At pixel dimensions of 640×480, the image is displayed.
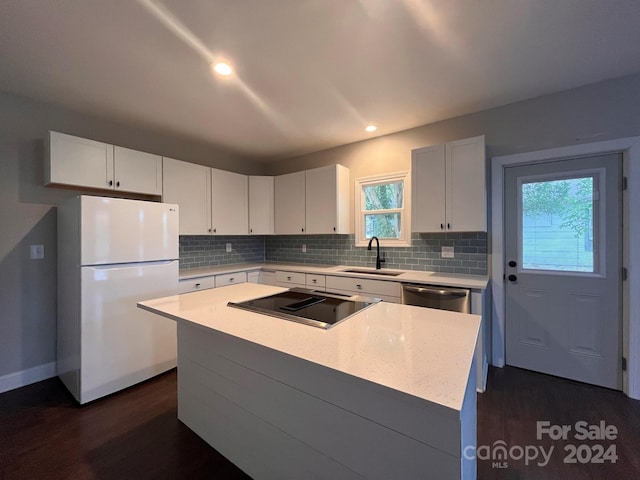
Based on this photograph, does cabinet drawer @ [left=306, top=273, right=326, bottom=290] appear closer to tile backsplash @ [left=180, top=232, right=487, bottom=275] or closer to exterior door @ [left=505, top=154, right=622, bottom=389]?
tile backsplash @ [left=180, top=232, right=487, bottom=275]

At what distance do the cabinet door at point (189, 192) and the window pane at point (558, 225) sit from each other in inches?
136

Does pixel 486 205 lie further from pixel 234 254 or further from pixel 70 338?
pixel 70 338

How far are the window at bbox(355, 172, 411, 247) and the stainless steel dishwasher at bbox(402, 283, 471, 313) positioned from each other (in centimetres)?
79

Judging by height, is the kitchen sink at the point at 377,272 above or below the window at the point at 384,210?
below

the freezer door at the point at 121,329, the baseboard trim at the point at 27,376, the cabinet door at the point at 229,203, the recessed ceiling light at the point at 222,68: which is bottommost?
the baseboard trim at the point at 27,376

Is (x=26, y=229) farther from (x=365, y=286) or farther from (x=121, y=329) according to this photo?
(x=365, y=286)

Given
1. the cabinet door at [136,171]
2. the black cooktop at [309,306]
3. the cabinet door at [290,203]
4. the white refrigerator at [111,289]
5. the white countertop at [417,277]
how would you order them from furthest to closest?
the cabinet door at [290,203] → the cabinet door at [136,171] → the white countertop at [417,277] → the white refrigerator at [111,289] → the black cooktop at [309,306]

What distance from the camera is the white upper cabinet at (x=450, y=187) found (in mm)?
2447

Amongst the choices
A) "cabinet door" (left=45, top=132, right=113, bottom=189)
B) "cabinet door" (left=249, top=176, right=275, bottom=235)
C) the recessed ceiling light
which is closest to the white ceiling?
the recessed ceiling light

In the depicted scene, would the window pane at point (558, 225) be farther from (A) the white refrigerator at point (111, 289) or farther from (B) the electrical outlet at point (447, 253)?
(A) the white refrigerator at point (111, 289)

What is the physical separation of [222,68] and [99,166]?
156cm

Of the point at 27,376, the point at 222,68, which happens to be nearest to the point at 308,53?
the point at 222,68

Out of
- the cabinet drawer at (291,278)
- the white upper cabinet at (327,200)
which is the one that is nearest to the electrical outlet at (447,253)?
the white upper cabinet at (327,200)

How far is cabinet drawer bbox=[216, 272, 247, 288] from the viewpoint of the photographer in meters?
3.23
